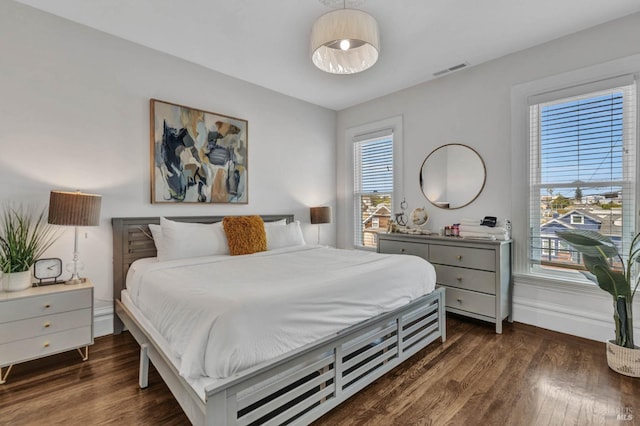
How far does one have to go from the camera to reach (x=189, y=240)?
280 centimetres

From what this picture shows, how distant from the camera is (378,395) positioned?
1871 millimetres

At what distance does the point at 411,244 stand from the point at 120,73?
338 centimetres

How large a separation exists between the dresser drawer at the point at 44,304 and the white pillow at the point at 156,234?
62cm

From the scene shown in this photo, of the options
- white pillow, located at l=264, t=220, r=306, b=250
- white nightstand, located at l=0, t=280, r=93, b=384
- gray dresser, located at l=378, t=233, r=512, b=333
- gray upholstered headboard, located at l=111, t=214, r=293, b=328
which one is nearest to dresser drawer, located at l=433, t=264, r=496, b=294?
gray dresser, located at l=378, t=233, r=512, b=333

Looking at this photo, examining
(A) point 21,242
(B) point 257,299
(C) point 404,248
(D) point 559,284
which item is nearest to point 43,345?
(A) point 21,242

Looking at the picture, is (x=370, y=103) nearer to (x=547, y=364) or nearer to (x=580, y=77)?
(x=580, y=77)

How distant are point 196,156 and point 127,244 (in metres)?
1.11

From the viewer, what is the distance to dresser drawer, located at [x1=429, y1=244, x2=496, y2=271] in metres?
2.85

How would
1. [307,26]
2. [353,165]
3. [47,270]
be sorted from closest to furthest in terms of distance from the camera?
[47,270] → [307,26] → [353,165]

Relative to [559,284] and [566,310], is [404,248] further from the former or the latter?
[566,310]

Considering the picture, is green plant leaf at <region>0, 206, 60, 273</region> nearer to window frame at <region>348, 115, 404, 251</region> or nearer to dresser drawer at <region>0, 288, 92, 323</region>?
dresser drawer at <region>0, 288, 92, 323</region>

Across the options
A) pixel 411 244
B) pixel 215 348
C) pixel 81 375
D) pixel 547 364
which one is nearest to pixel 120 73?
pixel 81 375

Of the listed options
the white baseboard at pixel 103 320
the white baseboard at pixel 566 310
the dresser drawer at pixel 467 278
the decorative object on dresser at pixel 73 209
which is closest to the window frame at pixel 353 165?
the dresser drawer at pixel 467 278

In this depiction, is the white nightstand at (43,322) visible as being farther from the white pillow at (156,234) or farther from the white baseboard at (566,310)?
the white baseboard at (566,310)
